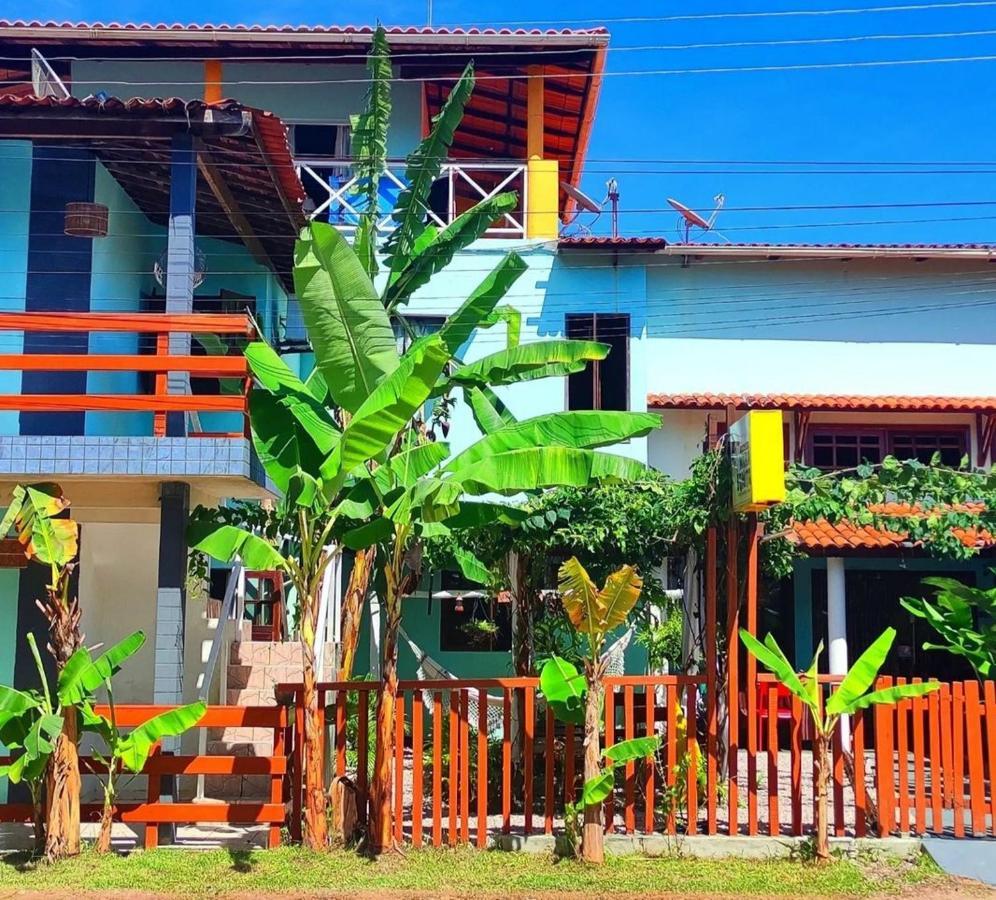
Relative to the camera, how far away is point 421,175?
33.8ft

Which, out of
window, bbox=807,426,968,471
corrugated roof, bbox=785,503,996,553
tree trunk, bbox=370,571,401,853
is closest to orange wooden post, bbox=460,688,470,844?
tree trunk, bbox=370,571,401,853

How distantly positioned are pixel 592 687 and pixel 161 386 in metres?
4.44

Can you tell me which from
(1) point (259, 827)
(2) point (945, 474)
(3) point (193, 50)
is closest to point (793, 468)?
(2) point (945, 474)

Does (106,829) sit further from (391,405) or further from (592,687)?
(391,405)

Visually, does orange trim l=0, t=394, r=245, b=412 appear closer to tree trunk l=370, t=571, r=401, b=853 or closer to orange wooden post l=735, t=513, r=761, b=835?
tree trunk l=370, t=571, r=401, b=853

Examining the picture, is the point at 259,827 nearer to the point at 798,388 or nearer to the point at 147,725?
the point at 147,725

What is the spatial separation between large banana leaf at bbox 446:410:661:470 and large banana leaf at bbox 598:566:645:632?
105 cm

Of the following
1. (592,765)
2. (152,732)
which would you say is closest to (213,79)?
(152,732)

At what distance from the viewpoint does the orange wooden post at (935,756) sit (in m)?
8.59

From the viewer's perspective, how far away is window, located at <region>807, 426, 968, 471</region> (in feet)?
51.1

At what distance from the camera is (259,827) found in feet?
32.1

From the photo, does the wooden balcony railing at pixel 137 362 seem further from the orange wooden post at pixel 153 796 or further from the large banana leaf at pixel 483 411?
the orange wooden post at pixel 153 796

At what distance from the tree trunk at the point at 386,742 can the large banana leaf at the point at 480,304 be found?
79.2 inches

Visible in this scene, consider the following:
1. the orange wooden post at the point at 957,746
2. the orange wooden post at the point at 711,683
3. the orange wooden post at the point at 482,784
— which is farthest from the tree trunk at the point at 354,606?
the orange wooden post at the point at 957,746
